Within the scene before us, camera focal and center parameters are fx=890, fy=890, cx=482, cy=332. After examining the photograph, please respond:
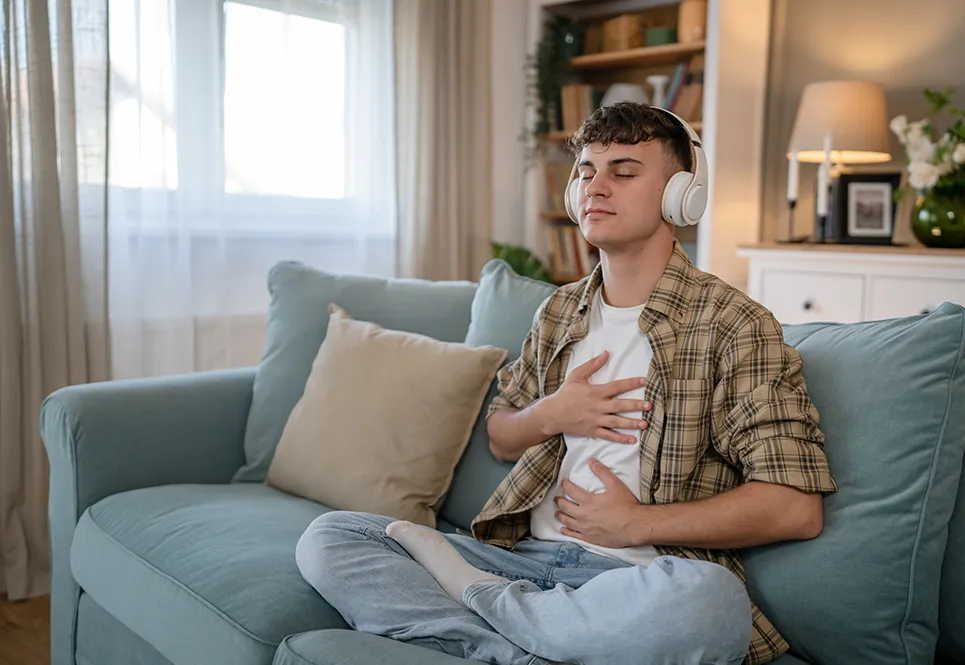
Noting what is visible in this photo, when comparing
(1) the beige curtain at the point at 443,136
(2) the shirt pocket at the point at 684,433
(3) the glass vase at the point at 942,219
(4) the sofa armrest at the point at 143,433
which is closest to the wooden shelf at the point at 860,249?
(3) the glass vase at the point at 942,219

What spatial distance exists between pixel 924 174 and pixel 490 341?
5.89 ft

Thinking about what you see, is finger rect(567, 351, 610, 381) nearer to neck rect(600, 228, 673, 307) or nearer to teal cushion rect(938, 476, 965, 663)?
neck rect(600, 228, 673, 307)

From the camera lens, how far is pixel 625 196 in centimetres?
141

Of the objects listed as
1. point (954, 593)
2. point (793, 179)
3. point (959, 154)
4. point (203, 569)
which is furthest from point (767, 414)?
point (793, 179)

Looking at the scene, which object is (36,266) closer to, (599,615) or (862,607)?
(599,615)

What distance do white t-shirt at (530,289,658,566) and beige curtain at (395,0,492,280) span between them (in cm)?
213

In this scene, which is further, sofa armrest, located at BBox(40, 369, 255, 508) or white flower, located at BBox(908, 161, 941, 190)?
white flower, located at BBox(908, 161, 941, 190)

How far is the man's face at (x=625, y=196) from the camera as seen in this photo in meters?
1.40

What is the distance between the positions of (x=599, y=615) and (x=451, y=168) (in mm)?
2777

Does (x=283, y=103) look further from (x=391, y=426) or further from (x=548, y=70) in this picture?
(x=391, y=426)

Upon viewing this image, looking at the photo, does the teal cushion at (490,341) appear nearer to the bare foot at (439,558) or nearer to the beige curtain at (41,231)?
the bare foot at (439,558)

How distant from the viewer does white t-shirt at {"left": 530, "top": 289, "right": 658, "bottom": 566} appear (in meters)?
1.36

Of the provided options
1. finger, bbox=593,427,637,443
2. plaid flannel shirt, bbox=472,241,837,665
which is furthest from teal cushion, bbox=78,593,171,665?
finger, bbox=593,427,637,443

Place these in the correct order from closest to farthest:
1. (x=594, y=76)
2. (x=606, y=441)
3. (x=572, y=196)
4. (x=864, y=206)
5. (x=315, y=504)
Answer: (x=606, y=441) < (x=572, y=196) < (x=315, y=504) < (x=864, y=206) < (x=594, y=76)
